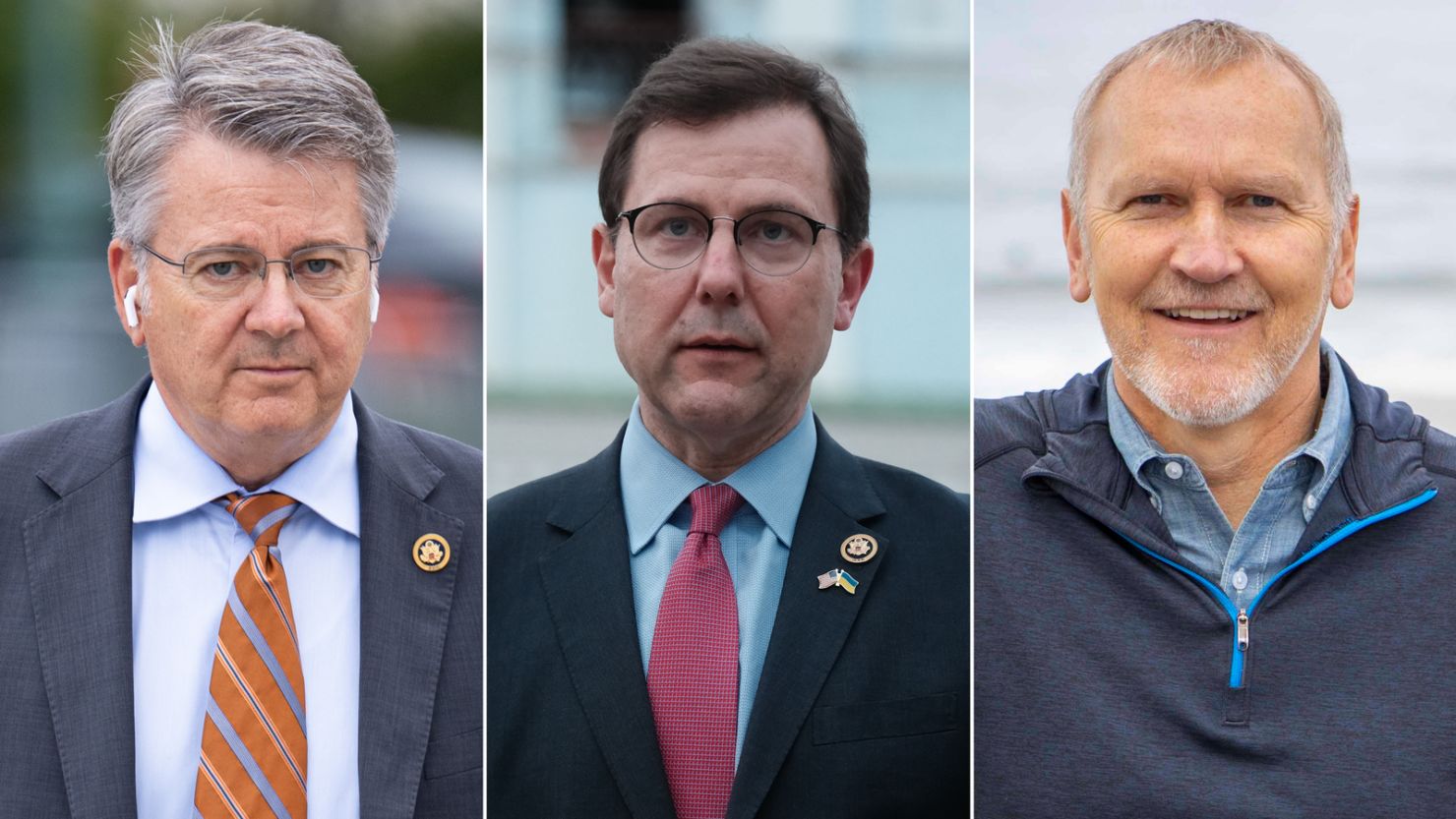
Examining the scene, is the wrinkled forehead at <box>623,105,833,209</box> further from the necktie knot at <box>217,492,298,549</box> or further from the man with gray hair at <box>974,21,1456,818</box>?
the necktie knot at <box>217,492,298,549</box>

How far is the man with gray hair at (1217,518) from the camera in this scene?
3.43 metres

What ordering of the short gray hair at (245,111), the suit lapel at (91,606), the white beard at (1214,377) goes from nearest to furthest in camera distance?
the suit lapel at (91,606), the short gray hair at (245,111), the white beard at (1214,377)

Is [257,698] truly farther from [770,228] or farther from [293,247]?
[770,228]

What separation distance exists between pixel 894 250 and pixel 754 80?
1.54 feet

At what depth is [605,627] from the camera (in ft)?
11.6

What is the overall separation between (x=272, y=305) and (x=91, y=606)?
2.35 ft

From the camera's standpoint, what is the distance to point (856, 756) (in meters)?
3.45

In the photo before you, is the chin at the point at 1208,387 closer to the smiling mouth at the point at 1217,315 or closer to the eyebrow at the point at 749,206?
the smiling mouth at the point at 1217,315

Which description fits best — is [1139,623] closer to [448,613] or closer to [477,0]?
[448,613]

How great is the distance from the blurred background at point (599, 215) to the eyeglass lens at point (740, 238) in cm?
16

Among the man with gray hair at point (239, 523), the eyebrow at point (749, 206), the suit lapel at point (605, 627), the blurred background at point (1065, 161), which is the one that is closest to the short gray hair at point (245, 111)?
the man with gray hair at point (239, 523)

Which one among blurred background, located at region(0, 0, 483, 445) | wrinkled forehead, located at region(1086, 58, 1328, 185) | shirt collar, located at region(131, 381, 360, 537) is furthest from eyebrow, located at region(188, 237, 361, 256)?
wrinkled forehead, located at region(1086, 58, 1328, 185)

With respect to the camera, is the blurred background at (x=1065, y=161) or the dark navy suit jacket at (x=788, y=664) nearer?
the dark navy suit jacket at (x=788, y=664)

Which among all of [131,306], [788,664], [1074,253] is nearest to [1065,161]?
[1074,253]
